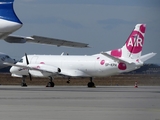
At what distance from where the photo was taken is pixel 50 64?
56844mm

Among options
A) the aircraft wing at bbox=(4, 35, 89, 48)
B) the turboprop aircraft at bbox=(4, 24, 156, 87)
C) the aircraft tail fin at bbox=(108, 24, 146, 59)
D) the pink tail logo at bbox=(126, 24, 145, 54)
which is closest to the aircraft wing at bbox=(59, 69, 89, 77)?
the turboprop aircraft at bbox=(4, 24, 156, 87)

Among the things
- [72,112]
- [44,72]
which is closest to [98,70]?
[44,72]

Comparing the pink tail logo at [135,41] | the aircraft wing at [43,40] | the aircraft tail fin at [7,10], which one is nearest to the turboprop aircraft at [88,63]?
the pink tail logo at [135,41]

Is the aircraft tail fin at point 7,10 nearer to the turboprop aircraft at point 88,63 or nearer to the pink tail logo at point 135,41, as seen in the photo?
the turboprop aircraft at point 88,63

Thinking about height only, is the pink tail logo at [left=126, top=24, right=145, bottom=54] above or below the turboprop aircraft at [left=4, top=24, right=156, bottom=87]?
above

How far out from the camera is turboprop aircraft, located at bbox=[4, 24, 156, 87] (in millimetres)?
53062

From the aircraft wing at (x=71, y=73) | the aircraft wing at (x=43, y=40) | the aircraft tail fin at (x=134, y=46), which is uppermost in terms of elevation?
the aircraft tail fin at (x=134, y=46)

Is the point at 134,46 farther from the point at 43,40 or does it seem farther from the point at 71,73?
the point at 43,40

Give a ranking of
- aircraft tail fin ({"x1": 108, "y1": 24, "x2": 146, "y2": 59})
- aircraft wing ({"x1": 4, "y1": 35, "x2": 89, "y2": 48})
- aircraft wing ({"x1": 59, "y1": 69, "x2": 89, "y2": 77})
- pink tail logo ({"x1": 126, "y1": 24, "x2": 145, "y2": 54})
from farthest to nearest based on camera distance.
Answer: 1. aircraft wing ({"x1": 59, "y1": 69, "x2": 89, "y2": 77})
2. aircraft tail fin ({"x1": 108, "y1": 24, "x2": 146, "y2": 59})
3. pink tail logo ({"x1": 126, "y1": 24, "x2": 145, "y2": 54})
4. aircraft wing ({"x1": 4, "y1": 35, "x2": 89, "y2": 48})

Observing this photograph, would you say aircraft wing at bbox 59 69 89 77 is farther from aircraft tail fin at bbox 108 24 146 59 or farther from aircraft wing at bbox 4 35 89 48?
aircraft wing at bbox 4 35 89 48

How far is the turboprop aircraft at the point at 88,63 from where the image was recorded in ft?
174

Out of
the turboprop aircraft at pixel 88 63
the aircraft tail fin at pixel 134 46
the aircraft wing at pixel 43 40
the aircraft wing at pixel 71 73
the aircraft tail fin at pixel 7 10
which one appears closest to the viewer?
the aircraft tail fin at pixel 7 10

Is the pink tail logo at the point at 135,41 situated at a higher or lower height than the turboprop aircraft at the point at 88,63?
higher

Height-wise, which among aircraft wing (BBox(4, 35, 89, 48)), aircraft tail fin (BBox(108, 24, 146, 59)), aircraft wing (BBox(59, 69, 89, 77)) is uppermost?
aircraft tail fin (BBox(108, 24, 146, 59))
